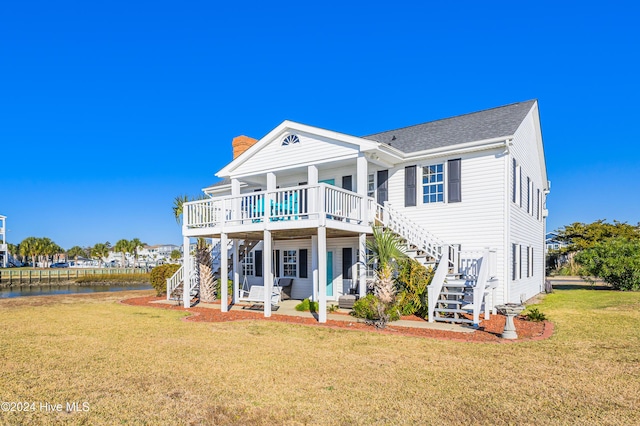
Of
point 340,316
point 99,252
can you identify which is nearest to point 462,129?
point 340,316

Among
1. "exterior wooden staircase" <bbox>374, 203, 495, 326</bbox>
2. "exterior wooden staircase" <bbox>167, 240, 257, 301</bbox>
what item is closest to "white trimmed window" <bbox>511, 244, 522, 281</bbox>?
"exterior wooden staircase" <bbox>374, 203, 495, 326</bbox>

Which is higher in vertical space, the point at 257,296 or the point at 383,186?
the point at 383,186

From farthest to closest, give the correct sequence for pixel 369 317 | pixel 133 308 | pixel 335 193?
pixel 133 308 < pixel 335 193 < pixel 369 317

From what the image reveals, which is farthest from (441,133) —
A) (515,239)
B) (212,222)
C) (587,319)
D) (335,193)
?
(212,222)

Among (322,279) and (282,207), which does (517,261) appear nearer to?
(322,279)

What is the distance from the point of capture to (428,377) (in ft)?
21.9

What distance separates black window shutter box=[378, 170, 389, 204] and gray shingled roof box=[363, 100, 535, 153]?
1223 millimetres

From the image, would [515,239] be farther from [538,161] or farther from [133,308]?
[133,308]

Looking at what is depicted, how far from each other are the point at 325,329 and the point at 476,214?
23.5ft

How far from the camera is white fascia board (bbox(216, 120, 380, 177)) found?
47.7 ft

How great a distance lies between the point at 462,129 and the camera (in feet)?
54.6

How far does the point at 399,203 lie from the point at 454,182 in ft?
7.48

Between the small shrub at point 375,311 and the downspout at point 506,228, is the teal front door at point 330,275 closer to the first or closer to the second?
the small shrub at point 375,311

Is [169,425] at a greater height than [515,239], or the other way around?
[515,239]
